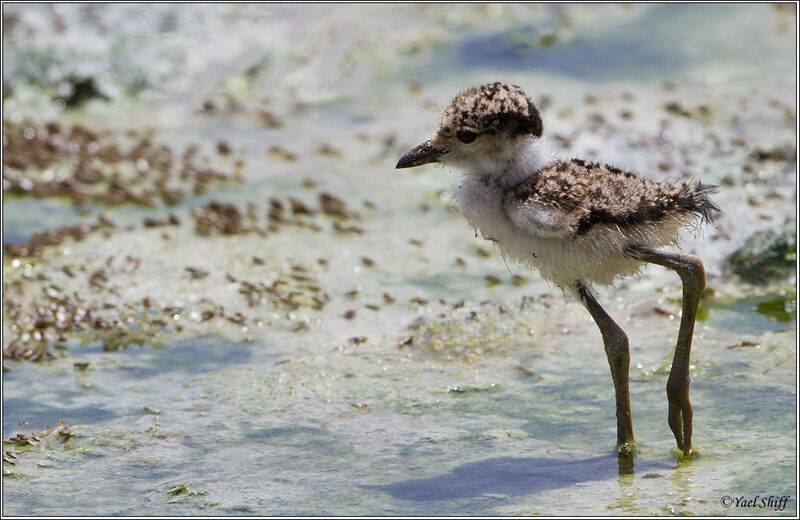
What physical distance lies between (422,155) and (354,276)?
2450 millimetres

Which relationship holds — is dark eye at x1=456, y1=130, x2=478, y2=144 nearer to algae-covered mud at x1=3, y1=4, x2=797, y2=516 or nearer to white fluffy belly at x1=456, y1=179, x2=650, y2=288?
white fluffy belly at x1=456, y1=179, x2=650, y2=288

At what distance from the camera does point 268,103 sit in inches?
418

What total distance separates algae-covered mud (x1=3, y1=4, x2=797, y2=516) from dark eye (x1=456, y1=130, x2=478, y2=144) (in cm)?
45

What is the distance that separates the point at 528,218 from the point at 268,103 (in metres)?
6.96

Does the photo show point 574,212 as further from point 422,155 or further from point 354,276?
point 354,276

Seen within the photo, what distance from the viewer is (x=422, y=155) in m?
4.55

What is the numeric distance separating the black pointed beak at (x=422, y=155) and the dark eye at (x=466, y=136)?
0.15 meters

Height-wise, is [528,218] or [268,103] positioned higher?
[268,103]

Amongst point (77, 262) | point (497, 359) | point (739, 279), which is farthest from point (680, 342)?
point (77, 262)

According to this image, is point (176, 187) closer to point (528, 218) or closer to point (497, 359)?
point (497, 359)

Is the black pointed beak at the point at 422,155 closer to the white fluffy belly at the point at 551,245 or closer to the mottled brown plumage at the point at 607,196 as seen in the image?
the white fluffy belly at the point at 551,245

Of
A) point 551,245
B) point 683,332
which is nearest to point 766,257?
point 683,332

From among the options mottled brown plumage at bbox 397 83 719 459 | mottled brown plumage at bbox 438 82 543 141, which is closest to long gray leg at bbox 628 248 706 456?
mottled brown plumage at bbox 397 83 719 459

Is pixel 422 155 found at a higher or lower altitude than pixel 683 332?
higher
